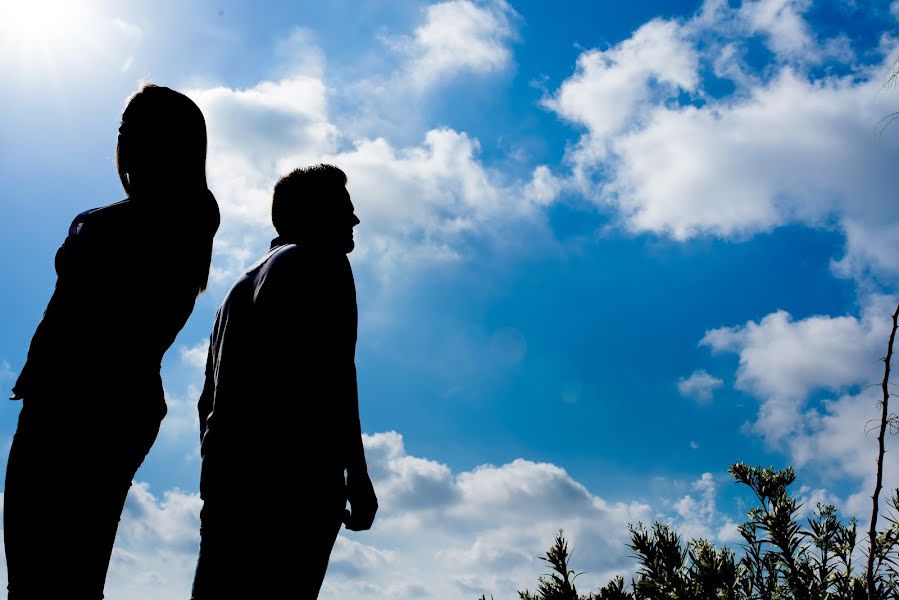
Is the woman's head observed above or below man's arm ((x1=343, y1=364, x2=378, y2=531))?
above

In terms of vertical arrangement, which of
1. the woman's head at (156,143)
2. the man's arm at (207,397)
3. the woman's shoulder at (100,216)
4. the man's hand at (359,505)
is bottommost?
the man's hand at (359,505)

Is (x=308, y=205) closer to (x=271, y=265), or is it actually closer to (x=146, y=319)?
(x=271, y=265)

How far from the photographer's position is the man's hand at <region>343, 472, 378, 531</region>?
7.80ft

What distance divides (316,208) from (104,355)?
0.99 metres

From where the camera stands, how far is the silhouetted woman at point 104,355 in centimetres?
228

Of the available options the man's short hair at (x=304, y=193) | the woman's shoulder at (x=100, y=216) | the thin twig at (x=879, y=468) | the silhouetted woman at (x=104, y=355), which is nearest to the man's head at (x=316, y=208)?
the man's short hair at (x=304, y=193)

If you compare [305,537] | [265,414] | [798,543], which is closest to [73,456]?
[265,414]

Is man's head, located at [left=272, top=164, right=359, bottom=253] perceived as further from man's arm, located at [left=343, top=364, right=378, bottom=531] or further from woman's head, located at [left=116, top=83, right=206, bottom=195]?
man's arm, located at [left=343, top=364, right=378, bottom=531]

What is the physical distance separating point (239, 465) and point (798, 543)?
13.1ft

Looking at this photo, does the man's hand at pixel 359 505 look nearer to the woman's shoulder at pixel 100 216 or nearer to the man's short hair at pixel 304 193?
the man's short hair at pixel 304 193

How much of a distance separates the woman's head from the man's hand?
4.94 ft

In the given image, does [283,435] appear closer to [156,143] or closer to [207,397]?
[207,397]

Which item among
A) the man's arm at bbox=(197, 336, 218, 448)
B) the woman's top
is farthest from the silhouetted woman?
the man's arm at bbox=(197, 336, 218, 448)

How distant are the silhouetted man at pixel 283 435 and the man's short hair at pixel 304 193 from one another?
19 cm
